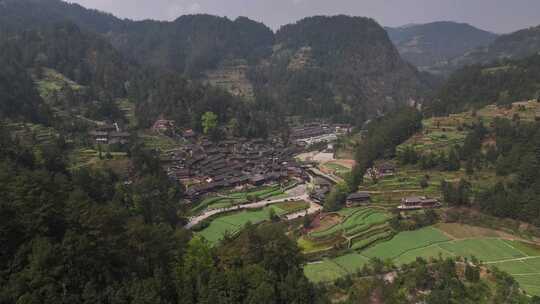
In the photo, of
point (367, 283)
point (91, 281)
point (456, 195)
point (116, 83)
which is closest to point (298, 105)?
point (116, 83)

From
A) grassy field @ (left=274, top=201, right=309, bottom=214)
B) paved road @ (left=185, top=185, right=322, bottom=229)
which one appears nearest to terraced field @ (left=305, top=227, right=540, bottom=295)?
grassy field @ (left=274, top=201, right=309, bottom=214)

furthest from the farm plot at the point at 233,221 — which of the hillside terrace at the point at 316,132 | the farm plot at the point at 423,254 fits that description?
the hillside terrace at the point at 316,132

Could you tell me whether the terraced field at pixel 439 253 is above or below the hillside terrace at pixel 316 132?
below

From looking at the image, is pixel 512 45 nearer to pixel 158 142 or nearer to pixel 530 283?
pixel 158 142

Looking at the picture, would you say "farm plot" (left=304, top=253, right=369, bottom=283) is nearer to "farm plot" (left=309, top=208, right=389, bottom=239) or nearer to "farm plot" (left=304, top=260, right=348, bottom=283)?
"farm plot" (left=304, top=260, right=348, bottom=283)

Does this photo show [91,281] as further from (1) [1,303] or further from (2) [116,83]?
(2) [116,83]

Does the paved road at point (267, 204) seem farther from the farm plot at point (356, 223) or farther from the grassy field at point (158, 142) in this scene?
the grassy field at point (158, 142)
